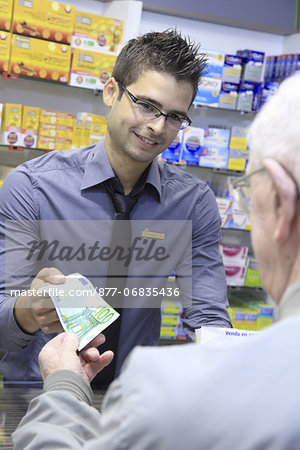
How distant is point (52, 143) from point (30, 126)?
0.18 m

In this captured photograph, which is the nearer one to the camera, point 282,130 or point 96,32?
point 282,130

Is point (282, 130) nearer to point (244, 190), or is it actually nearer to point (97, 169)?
point (244, 190)

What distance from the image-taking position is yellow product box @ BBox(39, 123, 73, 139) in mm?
3506

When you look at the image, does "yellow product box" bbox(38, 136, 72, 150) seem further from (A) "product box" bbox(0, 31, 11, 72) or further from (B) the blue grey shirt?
(B) the blue grey shirt

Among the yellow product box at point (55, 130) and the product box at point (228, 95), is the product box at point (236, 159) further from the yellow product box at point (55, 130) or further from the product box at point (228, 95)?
the yellow product box at point (55, 130)

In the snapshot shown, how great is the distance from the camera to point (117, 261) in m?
2.03

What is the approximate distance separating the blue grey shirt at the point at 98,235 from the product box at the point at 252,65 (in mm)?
2193

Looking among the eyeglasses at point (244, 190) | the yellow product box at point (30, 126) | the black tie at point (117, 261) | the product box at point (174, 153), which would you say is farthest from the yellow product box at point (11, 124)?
the eyeglasses at point (244, 190)

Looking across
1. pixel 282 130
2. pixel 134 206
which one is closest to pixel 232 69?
pixel 134 206

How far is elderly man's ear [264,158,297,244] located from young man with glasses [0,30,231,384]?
123 cm

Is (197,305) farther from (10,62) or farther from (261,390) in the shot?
(10,62)

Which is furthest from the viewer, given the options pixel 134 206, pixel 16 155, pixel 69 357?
pixel 16 155

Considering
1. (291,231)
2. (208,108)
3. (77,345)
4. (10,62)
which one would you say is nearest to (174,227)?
(77,345)

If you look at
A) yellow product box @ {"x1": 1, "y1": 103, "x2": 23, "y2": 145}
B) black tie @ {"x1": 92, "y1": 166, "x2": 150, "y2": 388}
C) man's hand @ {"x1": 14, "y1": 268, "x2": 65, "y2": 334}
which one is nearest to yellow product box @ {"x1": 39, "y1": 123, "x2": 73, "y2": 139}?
yellow product box @ {"x1": 1, "y1": 103, "x2": 23, "y2": 145}
